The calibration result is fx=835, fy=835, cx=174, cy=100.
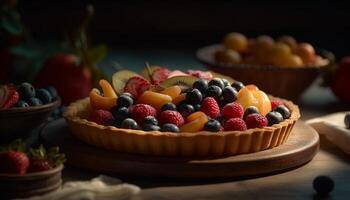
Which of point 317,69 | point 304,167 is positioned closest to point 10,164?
point 304,167

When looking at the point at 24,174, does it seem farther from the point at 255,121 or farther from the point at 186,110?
the point at 255,121

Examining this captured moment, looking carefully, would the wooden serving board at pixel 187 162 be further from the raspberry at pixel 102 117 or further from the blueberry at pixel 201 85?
the blueberry at pixel 201 85

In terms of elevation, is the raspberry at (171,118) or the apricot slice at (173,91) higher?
the apricot slice at (173,91)

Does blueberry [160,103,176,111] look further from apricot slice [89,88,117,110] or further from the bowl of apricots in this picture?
the bowl of apricots

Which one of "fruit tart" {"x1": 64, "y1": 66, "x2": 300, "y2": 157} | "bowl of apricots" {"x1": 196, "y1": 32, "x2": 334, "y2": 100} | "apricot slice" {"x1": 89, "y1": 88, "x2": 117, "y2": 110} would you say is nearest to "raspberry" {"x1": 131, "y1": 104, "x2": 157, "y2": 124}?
"fruit tart" {"x1": 64, "y1": 66, "x2": 300, "y2": 157}

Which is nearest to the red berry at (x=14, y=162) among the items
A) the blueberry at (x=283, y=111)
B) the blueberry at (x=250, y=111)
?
the blueberry at (x=250, y=111)

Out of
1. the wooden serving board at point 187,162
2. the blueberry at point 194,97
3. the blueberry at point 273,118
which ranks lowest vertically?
the wooden serving board at point 187,162

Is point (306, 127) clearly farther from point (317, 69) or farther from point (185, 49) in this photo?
point (185, 49)
